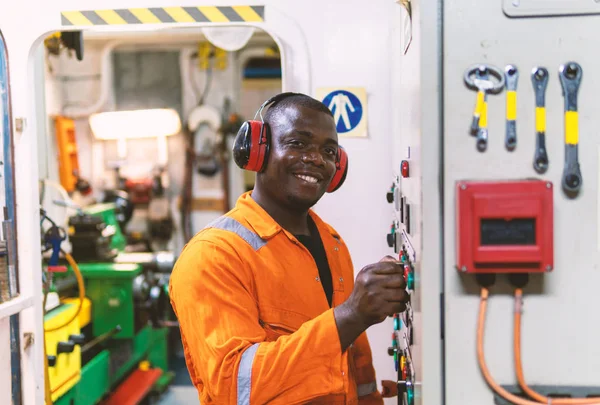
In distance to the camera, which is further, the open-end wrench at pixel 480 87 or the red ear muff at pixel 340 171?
the red ear muff at pixel 340 171

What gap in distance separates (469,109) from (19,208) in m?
2.01

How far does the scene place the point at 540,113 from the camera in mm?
1059

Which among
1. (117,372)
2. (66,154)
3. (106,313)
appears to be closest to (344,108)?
(106,313)

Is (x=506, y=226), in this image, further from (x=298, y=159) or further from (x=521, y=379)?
(x=298, y=159)

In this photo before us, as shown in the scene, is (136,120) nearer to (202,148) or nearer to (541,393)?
(202,148)

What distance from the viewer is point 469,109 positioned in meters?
1.07

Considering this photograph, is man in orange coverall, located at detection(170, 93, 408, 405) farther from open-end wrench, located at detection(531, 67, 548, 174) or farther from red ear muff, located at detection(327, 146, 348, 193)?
open-end wrench, located at detection(531, 67, 548, 174)

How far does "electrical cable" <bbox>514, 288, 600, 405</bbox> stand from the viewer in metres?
1.05

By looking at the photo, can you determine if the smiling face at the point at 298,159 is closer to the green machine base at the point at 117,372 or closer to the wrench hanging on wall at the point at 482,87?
the wrench hanging on wall at the point at 482,87

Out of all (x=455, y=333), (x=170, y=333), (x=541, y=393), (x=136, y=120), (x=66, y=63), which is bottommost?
(x=170, y=333)

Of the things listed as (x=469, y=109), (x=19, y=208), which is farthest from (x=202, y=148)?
(x=469, y=109)

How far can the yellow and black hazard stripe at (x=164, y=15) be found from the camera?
239 centimetres

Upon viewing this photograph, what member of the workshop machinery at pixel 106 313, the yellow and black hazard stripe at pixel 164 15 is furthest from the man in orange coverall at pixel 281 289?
the workshop machinery at pixel 106 313

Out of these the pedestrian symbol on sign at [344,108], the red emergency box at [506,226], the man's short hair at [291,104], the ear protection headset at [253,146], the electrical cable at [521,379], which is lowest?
the electrical cable at [521,379]
